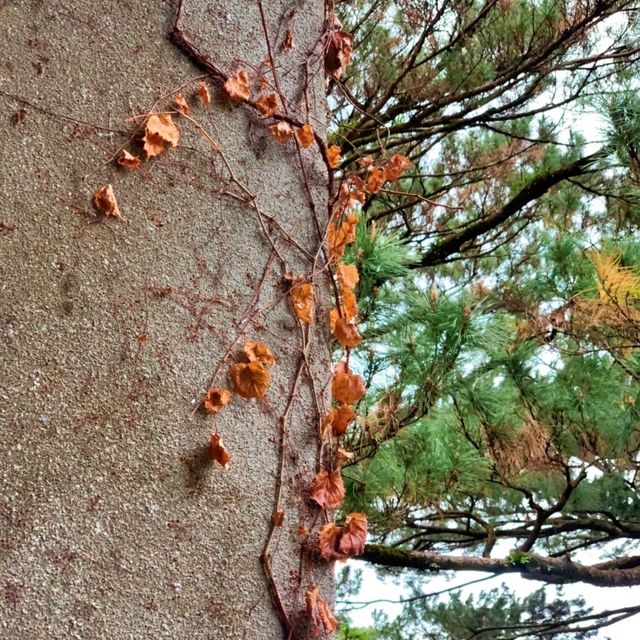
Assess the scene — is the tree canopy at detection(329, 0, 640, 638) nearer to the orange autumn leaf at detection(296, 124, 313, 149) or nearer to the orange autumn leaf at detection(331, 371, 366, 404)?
the orange autumn leaf at detection(296, 124, 313, 149)

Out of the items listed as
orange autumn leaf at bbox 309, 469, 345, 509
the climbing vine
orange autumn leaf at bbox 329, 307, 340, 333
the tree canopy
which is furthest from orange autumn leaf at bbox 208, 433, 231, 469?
the tree canopy

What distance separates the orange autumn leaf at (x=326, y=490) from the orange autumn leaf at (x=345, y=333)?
148mm

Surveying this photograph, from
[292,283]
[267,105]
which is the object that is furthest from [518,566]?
[267,105]

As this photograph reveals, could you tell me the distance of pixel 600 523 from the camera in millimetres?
1907

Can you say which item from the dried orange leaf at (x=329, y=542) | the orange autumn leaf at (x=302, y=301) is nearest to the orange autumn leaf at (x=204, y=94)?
the orange autumn leaf at (x=302, y=301)

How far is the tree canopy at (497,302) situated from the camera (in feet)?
4.22

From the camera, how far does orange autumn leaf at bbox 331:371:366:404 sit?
78cm

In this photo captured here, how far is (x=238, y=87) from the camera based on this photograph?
0.75m

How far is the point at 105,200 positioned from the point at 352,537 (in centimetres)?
40

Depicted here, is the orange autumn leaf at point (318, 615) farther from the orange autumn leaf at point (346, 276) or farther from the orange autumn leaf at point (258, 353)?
the orange autumn leaf at point (346, 276)

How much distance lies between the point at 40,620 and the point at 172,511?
131 mm

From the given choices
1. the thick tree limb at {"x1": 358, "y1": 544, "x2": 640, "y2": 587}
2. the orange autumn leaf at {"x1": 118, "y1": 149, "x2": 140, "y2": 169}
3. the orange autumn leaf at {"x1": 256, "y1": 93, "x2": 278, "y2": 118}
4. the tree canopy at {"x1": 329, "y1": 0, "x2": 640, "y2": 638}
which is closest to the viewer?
the orange autumn leaf at {"x1": 118, "y1": 149, "x2": 140, "y2": 169}

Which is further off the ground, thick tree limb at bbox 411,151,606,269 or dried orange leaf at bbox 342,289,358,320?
thick tree limb at bbox 411,151,606,269

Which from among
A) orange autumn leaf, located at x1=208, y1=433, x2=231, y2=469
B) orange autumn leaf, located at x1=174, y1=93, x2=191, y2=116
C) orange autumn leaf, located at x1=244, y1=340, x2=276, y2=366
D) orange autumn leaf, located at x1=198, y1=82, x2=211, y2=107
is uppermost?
orange autumn leaf, located at x1=198, y1=82, x2=211, y2=107
